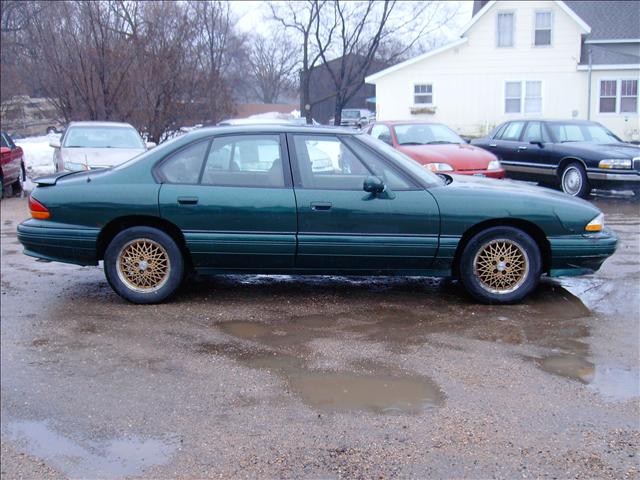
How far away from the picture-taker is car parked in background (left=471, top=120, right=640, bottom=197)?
12.4 metres

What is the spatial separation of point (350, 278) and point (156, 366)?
2657 mm

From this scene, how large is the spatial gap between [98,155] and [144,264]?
284 inches

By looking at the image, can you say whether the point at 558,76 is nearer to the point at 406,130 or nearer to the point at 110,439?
the point at 406,130

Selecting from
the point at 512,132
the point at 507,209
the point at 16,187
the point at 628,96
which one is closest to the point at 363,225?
the point at 507,209

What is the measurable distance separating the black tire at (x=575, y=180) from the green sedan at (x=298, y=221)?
280 inches

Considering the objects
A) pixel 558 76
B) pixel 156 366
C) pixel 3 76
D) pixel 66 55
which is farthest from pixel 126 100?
pixel 156 366

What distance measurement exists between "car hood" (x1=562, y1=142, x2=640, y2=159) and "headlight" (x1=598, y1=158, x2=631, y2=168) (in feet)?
0.25

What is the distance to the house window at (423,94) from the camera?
2750cm

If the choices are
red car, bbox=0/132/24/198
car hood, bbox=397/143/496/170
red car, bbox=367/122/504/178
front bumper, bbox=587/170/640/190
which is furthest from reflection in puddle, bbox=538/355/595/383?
red car, bbox=0/132/24/198

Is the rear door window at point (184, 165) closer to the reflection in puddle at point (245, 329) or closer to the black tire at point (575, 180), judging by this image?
the reflection in puddle at point (245, 329)

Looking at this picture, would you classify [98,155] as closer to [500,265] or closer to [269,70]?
[500,265]

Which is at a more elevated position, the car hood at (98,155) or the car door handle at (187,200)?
the car hood at (98,155)

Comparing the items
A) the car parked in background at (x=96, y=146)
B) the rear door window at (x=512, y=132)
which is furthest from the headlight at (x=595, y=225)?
the rear door window at (x=512, y=132)

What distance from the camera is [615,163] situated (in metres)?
12.4
